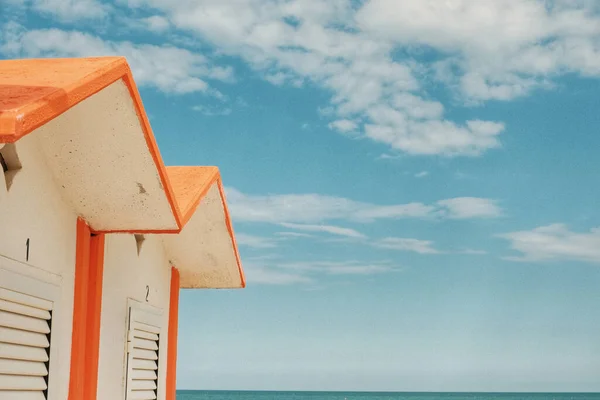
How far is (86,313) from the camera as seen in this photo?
20.8 feet

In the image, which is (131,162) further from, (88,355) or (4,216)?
(88,355)

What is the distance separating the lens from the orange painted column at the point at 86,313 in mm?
6105

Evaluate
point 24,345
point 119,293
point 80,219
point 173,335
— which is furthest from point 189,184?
point 173,335

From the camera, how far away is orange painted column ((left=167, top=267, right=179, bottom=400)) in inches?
355

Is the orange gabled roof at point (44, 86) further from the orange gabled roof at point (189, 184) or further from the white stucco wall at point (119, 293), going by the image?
the white stucco wall at point (119, 293)

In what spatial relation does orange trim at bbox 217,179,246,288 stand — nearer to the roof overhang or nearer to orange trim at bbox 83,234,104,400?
the roof overhang

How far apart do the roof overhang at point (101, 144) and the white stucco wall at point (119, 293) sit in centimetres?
58

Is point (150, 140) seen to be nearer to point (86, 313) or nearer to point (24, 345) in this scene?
point (24, 345)

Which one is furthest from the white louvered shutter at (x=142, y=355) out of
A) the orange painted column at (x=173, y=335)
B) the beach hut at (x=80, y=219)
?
the orange painted column at (x=173, y=335)

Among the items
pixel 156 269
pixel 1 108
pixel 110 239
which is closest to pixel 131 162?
pixel 110 239

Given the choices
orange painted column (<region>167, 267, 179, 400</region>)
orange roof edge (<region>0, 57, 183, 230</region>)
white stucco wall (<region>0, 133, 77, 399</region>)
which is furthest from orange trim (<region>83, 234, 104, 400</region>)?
orange painted column (<region>167, 267, 179, 400</region>)

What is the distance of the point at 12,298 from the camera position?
5039 millimetres

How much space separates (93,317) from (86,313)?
67mm

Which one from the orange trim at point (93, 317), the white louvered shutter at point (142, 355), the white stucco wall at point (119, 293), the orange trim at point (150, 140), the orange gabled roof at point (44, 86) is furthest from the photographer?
the white louvered shutter at point (142, 355)
